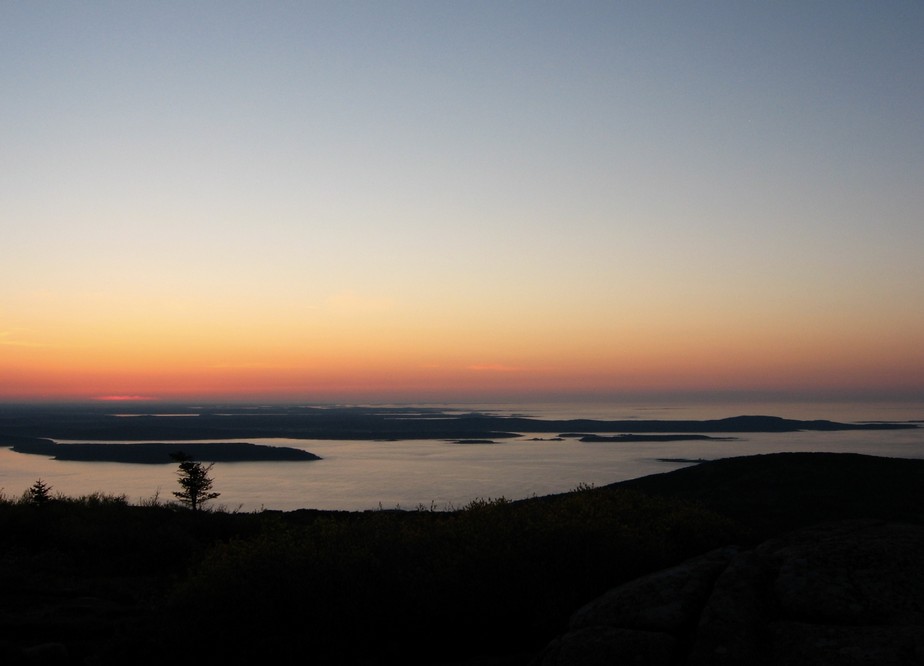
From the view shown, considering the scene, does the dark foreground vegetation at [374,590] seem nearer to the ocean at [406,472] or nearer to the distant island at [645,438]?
the ocean at [406,472]

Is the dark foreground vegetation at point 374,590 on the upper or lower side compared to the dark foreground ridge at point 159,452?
upper

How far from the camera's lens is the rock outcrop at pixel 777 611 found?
221 inches

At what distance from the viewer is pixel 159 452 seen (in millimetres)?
110375

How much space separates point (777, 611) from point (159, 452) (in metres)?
115

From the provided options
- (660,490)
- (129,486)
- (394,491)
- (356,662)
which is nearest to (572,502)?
(356,662)

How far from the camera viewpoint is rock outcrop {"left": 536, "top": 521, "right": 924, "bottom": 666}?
561 cm

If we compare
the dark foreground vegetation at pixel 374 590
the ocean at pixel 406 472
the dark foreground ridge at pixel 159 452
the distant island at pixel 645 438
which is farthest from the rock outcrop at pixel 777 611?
the distant island at pixel 645 438

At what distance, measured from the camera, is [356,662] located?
8180 mm

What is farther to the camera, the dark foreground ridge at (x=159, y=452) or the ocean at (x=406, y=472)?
the dark foreground ridge at (x=159, y=452)

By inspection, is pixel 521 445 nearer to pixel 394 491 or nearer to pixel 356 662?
pixel 394 491

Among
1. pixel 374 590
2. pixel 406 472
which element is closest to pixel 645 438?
pixel 406 472

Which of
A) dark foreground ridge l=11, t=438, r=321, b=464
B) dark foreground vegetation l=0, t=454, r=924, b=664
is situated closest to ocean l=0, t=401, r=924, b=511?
dark foreground ridge l=11, t=438, r=321, b=464

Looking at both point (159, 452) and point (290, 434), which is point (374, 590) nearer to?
point (159, 452)

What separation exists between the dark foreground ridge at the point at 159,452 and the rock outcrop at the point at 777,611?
3751 inches
